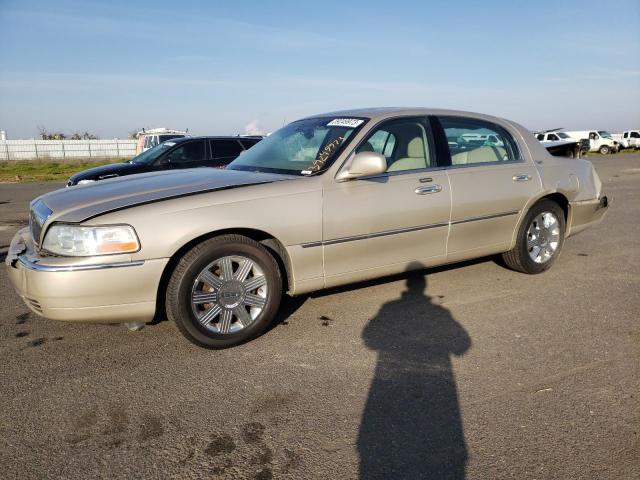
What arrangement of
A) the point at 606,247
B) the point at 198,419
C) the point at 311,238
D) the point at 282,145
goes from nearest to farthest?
1. the point at 198,419
2. the point at 311,238
3. the point at 282,145
4. the point at 606,247

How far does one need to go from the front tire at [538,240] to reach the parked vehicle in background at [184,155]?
623cm

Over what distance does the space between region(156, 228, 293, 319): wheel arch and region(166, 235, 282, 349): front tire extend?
49 millimetres

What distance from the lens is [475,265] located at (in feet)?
18.1

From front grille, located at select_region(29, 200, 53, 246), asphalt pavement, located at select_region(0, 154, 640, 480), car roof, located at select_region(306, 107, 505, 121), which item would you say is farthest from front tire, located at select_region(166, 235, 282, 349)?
car roof, located at select_region(306, 107, 505, 121)

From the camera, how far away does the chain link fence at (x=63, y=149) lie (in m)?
38.5

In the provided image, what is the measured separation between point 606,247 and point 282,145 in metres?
4.37

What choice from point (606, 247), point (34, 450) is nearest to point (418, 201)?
point (34, 450)

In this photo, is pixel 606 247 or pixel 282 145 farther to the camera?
pixel 606 247

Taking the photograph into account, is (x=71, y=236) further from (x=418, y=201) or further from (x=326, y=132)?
(x=418, y=201)

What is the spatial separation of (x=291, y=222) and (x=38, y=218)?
5.63ft

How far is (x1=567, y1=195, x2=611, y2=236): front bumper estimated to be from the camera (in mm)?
5324

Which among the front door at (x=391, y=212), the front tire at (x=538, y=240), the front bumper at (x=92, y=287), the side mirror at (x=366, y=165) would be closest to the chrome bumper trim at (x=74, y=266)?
the front bumper at (x=92, y=287)

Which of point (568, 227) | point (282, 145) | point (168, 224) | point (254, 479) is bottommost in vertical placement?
point (254, 479)

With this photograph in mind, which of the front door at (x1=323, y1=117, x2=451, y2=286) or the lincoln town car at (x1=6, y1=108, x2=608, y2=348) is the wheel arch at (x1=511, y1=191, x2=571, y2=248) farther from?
the front door at (x1=323, y1=117, x2=451, y2=286)
